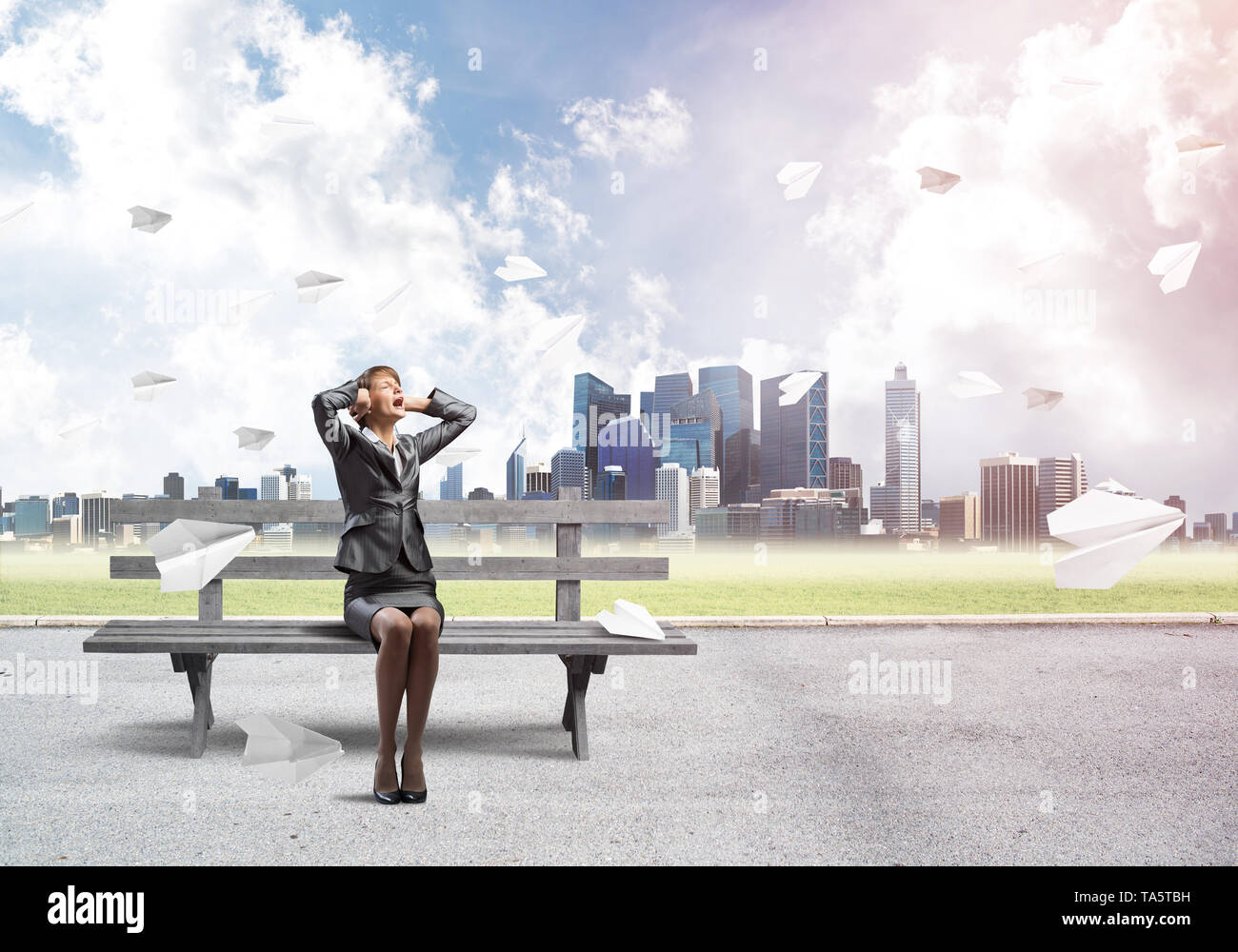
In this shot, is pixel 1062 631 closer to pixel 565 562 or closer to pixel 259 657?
pixel 565 562

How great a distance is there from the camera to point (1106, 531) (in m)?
4.55

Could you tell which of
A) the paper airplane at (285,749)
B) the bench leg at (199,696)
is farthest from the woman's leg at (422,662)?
the bench leg at (199,696)

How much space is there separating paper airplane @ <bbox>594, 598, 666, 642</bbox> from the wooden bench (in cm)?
4

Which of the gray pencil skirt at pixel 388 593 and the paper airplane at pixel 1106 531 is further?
the paper airplane at pixel 1106 531

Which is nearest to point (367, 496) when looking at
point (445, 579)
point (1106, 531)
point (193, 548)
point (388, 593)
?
point (388, 593)

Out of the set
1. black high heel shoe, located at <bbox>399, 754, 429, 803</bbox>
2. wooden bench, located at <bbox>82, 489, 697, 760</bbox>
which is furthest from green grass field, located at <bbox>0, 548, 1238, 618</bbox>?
black high heel shoe, located at <bbox>399, 754, 429, 803</bbox>

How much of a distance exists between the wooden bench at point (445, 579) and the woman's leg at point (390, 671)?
273mm

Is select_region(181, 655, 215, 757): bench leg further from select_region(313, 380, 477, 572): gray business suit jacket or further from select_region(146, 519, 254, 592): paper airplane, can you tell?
select_region(313, 380, 477, 572): gray business suit jacket

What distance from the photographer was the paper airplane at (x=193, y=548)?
4414 millimetres

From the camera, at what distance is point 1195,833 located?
3.05m

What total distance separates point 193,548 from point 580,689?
2.34 metres

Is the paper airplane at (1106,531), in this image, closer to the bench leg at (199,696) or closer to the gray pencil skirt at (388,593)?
the gray pencil skirt at (388,593)

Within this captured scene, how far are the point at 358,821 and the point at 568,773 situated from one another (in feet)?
3.08

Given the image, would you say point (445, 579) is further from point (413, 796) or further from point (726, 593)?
point (726, 593)
